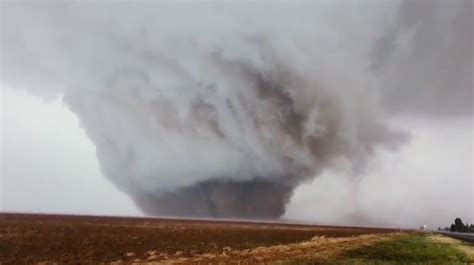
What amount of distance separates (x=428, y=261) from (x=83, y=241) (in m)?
38.2

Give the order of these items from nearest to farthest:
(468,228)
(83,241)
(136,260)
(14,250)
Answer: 1. (136,260)
2. (14,250)
3. (83,241)
4. (468,228)

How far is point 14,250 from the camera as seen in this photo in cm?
4328

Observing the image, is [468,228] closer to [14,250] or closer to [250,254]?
[250,254]

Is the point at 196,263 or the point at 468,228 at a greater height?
the point at 468,228

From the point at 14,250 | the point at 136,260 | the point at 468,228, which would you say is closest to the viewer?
the point at 136,260

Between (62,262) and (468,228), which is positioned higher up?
(468,228)


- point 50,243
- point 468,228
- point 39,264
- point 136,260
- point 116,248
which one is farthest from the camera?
point 468,228

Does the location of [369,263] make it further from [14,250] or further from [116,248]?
[14,250]

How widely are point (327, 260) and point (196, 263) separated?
11.0m

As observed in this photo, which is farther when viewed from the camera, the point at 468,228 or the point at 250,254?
the point at 468,228

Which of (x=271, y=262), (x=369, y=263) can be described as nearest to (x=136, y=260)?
(x=271, y=262)

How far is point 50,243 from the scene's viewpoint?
5119 centimetres

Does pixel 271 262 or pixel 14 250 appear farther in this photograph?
pixel 14 250

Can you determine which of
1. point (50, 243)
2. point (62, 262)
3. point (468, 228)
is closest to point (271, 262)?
point (62, 262)
